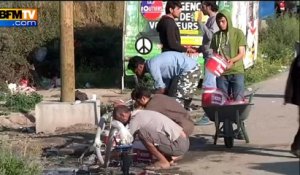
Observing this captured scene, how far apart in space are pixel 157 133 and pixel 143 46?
6.54 m

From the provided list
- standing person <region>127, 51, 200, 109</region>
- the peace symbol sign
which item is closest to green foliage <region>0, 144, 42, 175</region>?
standing person <region>127, 51, 200, 109</region>

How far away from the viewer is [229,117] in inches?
335

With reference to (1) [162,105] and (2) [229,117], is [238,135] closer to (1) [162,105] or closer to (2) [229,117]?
(2) [229,117]

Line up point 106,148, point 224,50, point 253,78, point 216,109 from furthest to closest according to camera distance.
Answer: point 253,78, point 224,50, point 216,109, point 106,148

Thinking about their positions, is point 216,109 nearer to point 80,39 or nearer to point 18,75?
point 18,75

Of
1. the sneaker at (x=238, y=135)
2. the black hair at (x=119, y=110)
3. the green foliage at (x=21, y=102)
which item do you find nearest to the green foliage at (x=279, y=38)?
the green foliage at (x=21, y=102)

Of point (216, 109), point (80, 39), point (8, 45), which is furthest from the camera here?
point (80, 39)

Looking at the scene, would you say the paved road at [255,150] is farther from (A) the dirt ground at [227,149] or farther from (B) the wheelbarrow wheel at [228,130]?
(B) the wheelbarrow wheel at [228,130]

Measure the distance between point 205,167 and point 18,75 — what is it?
22.2 ft

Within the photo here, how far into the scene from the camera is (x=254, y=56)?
16.4 m

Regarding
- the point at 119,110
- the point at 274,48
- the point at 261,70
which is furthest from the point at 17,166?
the point at 274,48

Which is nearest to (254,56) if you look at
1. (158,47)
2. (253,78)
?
(253,78)

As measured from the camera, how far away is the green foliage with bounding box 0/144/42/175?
657cm

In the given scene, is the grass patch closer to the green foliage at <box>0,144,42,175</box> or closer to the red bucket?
the green foliage at <box>0,144,42,175</box>
